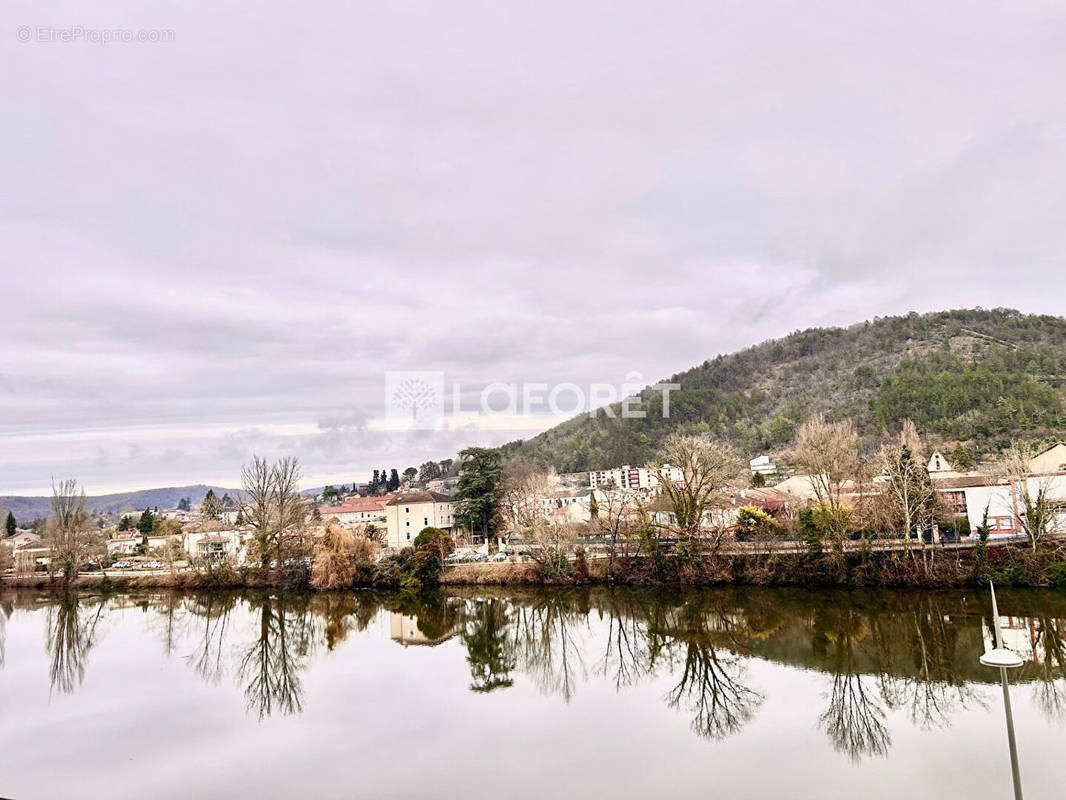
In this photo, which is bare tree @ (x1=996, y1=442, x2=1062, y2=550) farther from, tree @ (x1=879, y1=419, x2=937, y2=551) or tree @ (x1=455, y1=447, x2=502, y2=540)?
tree @ (x1=455, y1=447, x2=502, y2=540)

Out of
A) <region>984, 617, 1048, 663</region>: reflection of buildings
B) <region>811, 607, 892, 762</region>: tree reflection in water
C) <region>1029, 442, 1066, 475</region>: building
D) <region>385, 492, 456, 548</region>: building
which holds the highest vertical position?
<region>1029, 442, 1066, 475</region>: building

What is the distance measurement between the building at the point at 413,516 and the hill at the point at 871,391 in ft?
177

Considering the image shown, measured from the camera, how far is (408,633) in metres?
24.9

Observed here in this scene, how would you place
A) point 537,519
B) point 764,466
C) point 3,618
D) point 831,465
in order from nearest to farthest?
point 831,465 → point 3,618 → point 537,519 → point 764,466

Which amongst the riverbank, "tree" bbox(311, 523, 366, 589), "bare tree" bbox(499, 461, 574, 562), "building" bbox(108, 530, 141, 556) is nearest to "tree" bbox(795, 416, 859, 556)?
the riverbank

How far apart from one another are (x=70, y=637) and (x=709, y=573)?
90.4ft

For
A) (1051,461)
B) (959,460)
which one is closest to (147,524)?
(959,460)

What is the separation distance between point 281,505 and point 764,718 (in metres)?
33.2

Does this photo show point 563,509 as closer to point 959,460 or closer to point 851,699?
point 851,699

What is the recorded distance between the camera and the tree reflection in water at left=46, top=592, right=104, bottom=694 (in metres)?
20.3

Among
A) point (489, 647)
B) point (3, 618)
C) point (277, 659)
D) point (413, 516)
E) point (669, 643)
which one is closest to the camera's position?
point (669, 643)

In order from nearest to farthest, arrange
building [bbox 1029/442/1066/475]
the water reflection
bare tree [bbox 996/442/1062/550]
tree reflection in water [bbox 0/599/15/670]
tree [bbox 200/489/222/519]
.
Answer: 1. the water reflection
2. tree reflection in water [bbox 0/599/15/670]
3. bare tree [bbox 996/442/1062/550]
4. building [bbox 1029/442/1066/475]
5. tree [bbox 200/489/222/519]

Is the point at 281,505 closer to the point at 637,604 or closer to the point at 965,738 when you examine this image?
the point at 637,604

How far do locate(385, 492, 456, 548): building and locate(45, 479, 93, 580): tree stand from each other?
20102 mm
